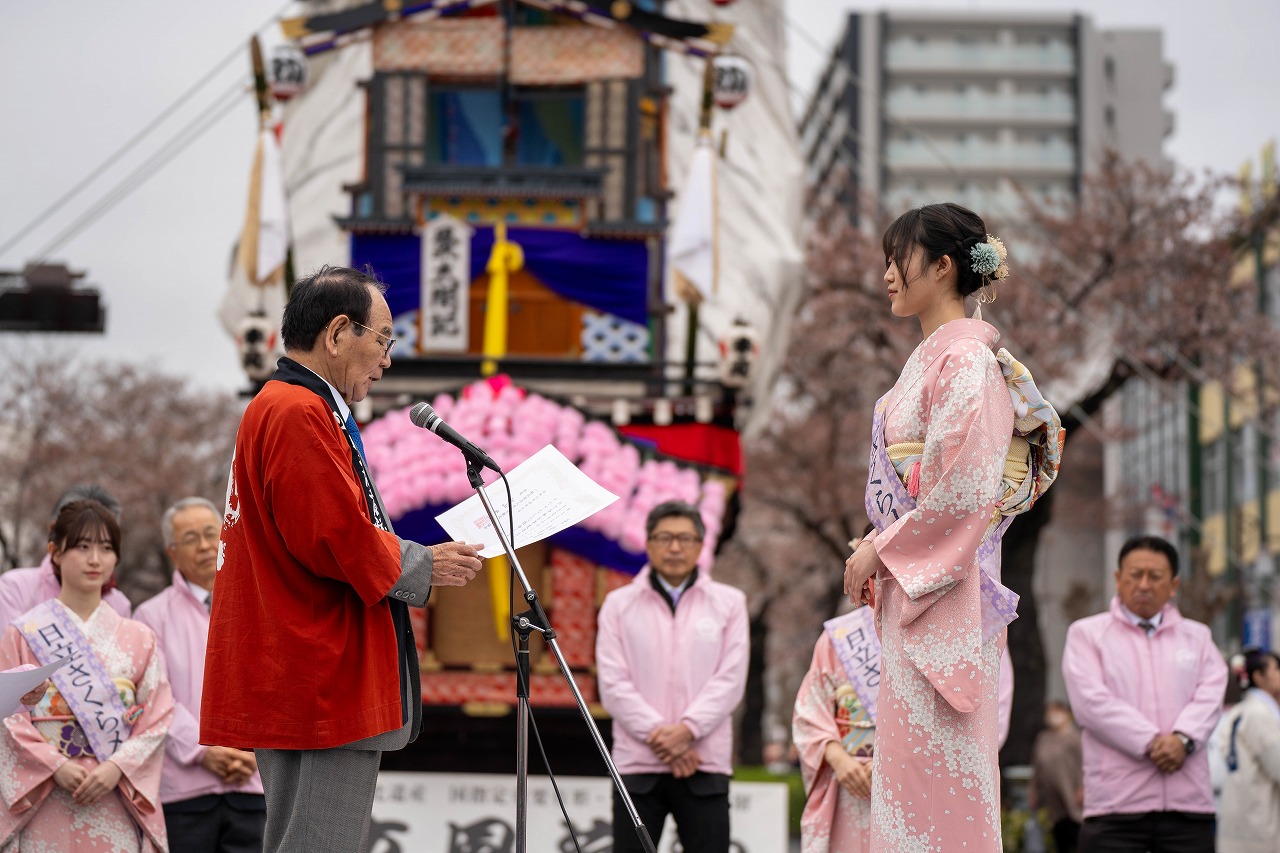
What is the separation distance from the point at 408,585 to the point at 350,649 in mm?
201

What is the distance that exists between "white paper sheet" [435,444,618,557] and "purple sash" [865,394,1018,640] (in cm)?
69

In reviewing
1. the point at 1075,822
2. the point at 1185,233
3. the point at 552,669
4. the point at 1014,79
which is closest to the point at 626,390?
the point at 552,669

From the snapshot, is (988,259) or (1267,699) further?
(1267,699)

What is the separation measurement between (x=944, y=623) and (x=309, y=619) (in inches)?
59.2

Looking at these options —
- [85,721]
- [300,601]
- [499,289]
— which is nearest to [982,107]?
[499,289]

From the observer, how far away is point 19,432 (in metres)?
26.3

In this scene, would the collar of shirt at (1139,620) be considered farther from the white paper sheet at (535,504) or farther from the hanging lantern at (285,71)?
the hanging lantern at (285,71)

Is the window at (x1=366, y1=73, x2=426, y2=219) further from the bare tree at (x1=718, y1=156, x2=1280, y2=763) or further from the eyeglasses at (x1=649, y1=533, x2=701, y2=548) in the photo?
the bare tree at (x1=718, y1=156, x2=1280, y2=763)

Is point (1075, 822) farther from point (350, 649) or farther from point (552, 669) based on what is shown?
point (350, 649)

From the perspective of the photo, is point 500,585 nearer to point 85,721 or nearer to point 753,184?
point 85,721

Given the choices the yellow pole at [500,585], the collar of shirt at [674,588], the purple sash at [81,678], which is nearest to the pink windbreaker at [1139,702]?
the collar of shirt at [674,588]

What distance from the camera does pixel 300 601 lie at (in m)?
3.47

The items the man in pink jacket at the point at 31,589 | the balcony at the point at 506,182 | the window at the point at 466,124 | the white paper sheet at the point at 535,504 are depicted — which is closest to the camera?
the white paper sheet at the point at 535,504

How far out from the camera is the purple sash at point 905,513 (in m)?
3.69
